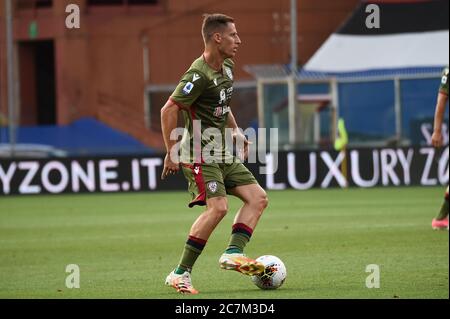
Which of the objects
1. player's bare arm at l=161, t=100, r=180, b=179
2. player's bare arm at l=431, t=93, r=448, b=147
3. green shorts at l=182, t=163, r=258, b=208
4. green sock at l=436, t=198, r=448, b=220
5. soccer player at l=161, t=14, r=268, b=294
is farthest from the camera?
green sock at l=436, t=198, r=448, b=220

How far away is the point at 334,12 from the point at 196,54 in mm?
4787

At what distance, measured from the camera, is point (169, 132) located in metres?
10.2

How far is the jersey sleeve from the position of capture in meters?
10.3

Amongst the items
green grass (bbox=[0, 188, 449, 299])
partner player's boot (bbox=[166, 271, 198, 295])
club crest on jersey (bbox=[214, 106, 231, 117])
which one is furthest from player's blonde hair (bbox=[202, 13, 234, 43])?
green grass (bbox=[0, 188, 449, 299])

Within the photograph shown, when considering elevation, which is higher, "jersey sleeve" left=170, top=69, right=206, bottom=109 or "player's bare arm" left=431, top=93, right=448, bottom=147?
"jersey sleeve" left=170, top=69, right=206, bottom=109

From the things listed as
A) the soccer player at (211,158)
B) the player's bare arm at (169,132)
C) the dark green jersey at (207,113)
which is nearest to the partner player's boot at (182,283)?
the soccer player at (211,158)

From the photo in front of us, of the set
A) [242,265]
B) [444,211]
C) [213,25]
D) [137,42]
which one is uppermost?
[213,25]

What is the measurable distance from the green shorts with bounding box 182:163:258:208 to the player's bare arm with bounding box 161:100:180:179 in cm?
28

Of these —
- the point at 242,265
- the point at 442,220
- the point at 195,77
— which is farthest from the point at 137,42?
the point at 242,265

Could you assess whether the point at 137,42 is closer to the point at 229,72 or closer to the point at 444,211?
the point at 444,211

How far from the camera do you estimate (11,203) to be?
25.5 m

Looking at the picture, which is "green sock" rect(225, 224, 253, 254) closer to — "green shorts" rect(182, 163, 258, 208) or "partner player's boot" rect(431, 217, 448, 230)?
"green shorts" rect(182, 163, 258, 208)

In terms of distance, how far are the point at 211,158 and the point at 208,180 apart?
0.23m
